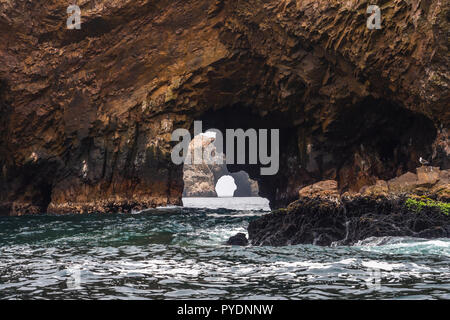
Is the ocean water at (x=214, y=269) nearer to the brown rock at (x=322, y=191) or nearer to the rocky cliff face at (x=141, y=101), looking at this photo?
the brown rock at (x=322, y=191)

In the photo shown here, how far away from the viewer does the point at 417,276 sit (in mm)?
8875

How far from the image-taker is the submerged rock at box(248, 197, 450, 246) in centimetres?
1477

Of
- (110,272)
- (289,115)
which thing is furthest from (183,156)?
(110,272)

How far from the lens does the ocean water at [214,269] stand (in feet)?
25.5

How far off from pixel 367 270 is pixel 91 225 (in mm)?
15292

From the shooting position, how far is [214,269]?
1015 centimetres

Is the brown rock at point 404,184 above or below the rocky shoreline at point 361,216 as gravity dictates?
above

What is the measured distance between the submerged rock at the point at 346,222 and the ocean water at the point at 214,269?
831 millimetres
